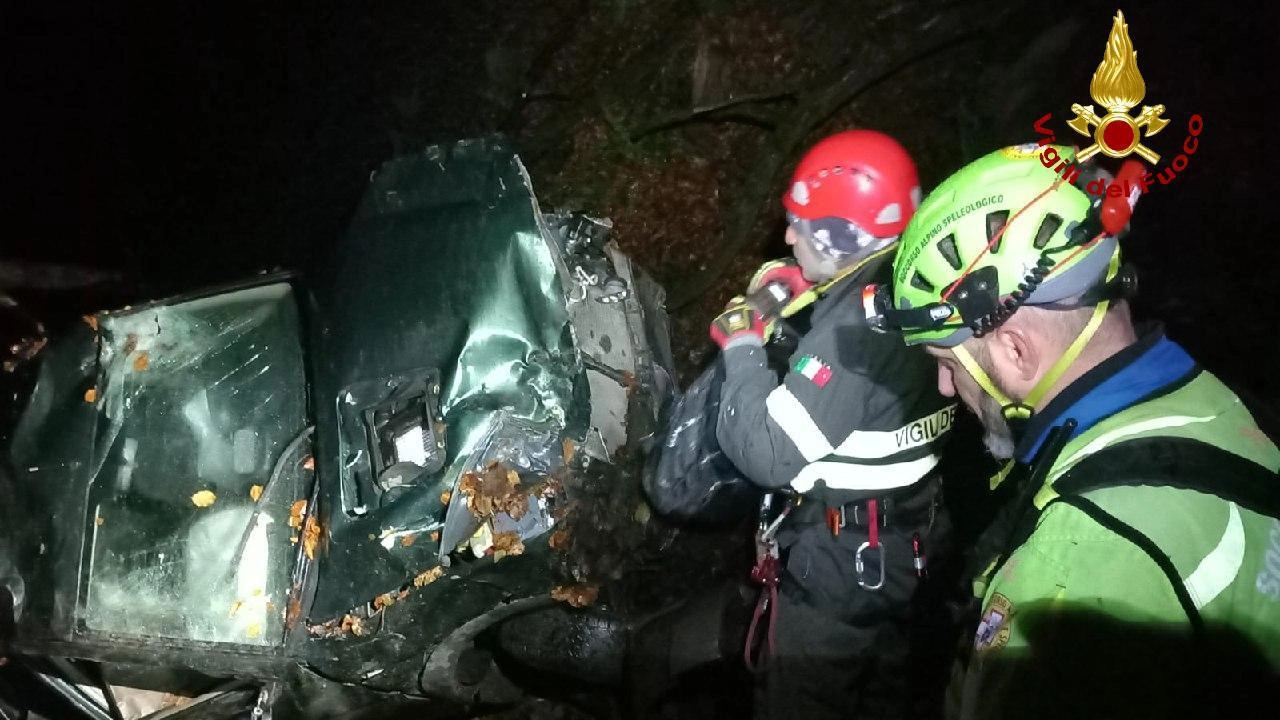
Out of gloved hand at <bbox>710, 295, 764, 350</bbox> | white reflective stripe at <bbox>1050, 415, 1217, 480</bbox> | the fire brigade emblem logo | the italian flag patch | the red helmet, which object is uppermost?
the red helmet

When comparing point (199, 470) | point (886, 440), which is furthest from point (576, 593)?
point (199, 470)

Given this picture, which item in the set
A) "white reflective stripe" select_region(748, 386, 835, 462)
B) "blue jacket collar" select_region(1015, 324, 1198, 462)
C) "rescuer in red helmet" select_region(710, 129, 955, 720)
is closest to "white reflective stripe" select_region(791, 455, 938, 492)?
"rescuer in red helmet" select_region(710, 129, 955, 720)

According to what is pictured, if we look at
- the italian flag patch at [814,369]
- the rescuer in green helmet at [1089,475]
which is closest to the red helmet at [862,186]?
the italian flag patch at [814,369]

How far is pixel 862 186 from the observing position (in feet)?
9.39

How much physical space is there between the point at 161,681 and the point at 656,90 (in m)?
4.01

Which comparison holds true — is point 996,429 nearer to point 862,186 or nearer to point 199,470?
point 862,186

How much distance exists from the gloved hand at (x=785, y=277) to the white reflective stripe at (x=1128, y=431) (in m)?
1.62

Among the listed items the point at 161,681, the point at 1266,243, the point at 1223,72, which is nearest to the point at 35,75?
the point at 161,681

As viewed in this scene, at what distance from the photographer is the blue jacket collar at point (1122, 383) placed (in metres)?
1.66

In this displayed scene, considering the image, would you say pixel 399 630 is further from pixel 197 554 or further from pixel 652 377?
pixel 652 377

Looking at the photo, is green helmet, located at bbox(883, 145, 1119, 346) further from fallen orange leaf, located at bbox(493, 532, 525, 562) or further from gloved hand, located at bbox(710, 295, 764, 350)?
fallen orange leaf, located at bbox(493, 532, 525, 562)

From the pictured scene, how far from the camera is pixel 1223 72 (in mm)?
3902

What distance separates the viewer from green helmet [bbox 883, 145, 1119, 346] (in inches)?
72.0

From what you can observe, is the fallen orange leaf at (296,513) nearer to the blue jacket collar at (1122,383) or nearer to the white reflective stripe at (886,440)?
the white reflective stripe at (886,440)
